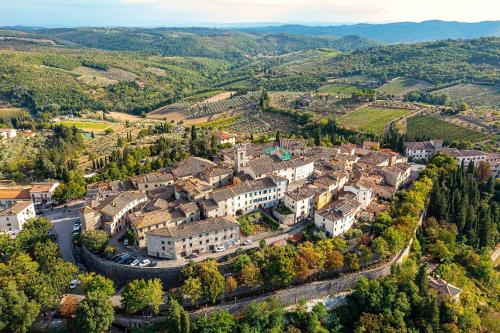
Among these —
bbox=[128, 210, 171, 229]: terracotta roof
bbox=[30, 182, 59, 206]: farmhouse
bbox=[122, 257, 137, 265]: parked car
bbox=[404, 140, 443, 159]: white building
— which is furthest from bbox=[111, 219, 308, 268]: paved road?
bbox=[404, 140, 443, 159]: white building

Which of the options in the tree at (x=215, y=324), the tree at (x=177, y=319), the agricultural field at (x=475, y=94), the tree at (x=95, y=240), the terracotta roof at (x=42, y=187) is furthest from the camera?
the agricultural field at (x=475, y=94)

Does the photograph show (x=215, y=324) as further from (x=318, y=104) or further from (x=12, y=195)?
(x=318, y=104)

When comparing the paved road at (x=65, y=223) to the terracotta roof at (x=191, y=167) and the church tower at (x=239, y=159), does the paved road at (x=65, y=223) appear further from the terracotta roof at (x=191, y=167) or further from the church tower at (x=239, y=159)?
the church tower at (x=239, y=159)

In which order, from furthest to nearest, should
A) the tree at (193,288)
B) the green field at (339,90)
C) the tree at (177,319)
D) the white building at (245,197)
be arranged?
the green field at (339,90) < the white building at (245,197) < the tree at (193,288) < the tree at (177,319)

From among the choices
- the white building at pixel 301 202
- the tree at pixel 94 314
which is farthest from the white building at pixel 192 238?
the white building at pixel 301 202

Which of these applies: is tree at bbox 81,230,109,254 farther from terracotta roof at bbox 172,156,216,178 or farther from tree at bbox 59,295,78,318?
terracotta roof at bbox 172,156,216,178

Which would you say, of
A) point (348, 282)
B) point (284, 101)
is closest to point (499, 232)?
point (348, 282)
